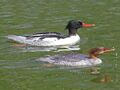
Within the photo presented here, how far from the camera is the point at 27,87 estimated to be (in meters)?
17.2

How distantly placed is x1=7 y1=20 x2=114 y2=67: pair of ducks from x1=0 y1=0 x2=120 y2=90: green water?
39cm

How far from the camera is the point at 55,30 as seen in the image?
27391mm

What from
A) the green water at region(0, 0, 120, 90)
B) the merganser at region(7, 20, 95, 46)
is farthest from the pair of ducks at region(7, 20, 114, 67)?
the green water at region(0, 0, 120, 90)

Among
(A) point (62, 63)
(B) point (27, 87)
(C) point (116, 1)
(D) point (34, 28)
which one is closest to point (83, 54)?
(A) point (62, 63)

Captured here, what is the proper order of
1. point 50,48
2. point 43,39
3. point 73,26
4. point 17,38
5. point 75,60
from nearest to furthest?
point 75,60, point 50,48, point 43,39, point 17,38, point 73,26

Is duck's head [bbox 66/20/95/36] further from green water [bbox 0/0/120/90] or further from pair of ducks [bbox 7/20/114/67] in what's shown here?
green water [bbox 0/0/120/90]

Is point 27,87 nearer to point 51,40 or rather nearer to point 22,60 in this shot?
point 22,60

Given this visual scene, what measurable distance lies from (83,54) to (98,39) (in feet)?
11.6

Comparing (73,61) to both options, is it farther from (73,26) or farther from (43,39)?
(73,26)

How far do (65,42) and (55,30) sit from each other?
7.72 feet

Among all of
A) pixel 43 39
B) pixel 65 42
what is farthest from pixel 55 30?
pixel 43 39

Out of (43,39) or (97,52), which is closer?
(97,52)

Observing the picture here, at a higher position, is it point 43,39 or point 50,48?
point 43,39

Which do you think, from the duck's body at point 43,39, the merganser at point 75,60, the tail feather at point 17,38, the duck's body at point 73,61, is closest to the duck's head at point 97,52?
the merganser at point 75,60
